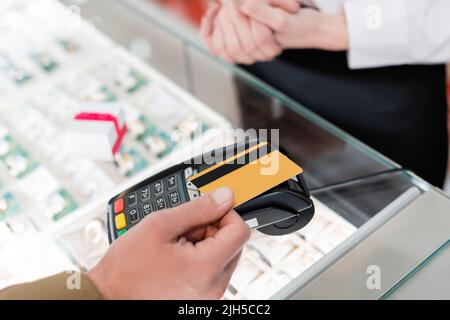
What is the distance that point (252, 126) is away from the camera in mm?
777

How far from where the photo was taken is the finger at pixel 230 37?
85cm

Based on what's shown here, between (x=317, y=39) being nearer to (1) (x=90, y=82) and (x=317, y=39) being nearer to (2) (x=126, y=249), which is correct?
(1) (x=90, y=82)

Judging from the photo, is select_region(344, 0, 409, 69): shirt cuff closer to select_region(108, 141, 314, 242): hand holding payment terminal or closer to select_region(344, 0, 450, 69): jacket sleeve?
select_region(344, 0, 450, 69): jacket sleeve

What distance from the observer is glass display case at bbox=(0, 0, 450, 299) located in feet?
1.99

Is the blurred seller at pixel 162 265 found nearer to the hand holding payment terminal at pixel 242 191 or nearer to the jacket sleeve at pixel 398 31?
the hand holding payment terminal at pixel 242 191

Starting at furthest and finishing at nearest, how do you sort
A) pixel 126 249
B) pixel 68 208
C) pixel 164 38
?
pixel 164 38, pixel 68 208, pixel 126 249

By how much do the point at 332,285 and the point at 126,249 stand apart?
22 cm

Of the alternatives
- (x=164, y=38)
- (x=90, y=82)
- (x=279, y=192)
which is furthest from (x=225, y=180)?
(x=164, y=38)

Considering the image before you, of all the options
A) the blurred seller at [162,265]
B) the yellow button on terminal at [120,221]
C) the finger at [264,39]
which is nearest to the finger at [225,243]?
the blurred seller at [162,265]

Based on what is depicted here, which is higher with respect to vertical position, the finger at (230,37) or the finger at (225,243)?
the finger at (230,37)

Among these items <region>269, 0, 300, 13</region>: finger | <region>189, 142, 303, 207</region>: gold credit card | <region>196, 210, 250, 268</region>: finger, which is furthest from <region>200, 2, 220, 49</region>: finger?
<region>196, 210, 250, 268</region>: finger

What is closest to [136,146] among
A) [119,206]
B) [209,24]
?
[119,206]

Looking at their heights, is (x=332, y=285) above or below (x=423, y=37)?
below

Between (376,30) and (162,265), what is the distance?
0.53 meters
